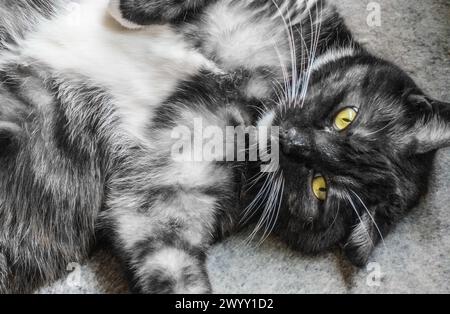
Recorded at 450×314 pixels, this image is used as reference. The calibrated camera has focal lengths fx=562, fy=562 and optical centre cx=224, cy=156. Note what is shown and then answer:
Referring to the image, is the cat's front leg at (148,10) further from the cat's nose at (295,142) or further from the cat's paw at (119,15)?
the cat's nose at (295,142)

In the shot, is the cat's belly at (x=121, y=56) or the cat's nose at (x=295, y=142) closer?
the cat's nose at (x=295, y=142)

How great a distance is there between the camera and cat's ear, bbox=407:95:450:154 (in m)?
1.22

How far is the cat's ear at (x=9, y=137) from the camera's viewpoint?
1241mm

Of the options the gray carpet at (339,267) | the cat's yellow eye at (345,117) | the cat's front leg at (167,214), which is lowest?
the gray carpet at (339,267)

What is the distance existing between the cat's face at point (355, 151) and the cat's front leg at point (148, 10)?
32 centimetres

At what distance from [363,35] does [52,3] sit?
0.85 meters

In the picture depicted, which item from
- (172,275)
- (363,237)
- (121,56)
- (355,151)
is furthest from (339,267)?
(121,56)

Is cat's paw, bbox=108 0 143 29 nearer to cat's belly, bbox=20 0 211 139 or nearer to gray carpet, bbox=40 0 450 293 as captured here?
cat's belly, bbox=20 0 211 139

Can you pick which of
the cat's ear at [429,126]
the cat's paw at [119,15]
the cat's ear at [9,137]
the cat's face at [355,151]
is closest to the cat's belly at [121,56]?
the cat's paw at [119,15]

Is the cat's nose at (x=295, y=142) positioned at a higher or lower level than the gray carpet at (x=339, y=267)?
higher

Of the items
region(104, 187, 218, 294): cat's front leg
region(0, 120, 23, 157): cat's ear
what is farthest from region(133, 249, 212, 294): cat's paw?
region(0, 120, 23, 157): cat's ear
